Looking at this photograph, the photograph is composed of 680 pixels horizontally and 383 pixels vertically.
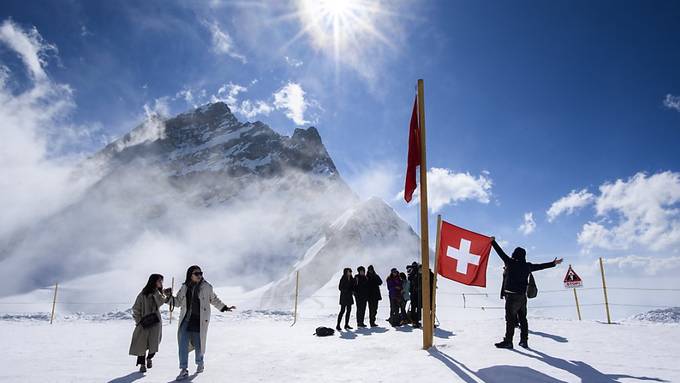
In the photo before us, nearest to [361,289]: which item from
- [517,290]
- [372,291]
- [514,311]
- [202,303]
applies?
[372,291]

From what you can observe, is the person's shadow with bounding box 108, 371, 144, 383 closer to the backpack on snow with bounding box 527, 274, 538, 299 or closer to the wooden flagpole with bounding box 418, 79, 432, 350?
the wooden flagpole with bounding box 418, 79, 432, 350

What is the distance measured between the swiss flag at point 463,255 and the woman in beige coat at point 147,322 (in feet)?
16.9

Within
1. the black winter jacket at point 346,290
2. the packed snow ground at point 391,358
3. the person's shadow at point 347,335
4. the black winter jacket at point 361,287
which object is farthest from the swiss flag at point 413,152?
the black winter jacket at point 361,287

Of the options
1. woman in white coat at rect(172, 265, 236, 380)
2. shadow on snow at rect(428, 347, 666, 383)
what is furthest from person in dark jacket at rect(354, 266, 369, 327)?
woman in white coat at rect(172, 265, 236, 380)

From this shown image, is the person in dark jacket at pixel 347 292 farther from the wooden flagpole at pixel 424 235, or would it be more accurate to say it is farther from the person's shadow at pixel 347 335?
the wooden flagpole at pixel 424 235

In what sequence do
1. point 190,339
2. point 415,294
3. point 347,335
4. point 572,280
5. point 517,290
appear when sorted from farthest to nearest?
point 572,280 → point 415,294 → point 347,335 → point 517,290 → point 190,339

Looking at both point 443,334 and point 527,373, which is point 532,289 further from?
point 527,373

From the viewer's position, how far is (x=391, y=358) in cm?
651

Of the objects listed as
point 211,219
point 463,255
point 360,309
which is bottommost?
point 360,309

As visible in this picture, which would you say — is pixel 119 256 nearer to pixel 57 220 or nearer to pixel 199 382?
pixel 57 220

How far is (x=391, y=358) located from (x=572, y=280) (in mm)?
8894

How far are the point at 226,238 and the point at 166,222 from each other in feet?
99.6

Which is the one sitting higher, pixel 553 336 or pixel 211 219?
pixel 211 219

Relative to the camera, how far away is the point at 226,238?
379ft
